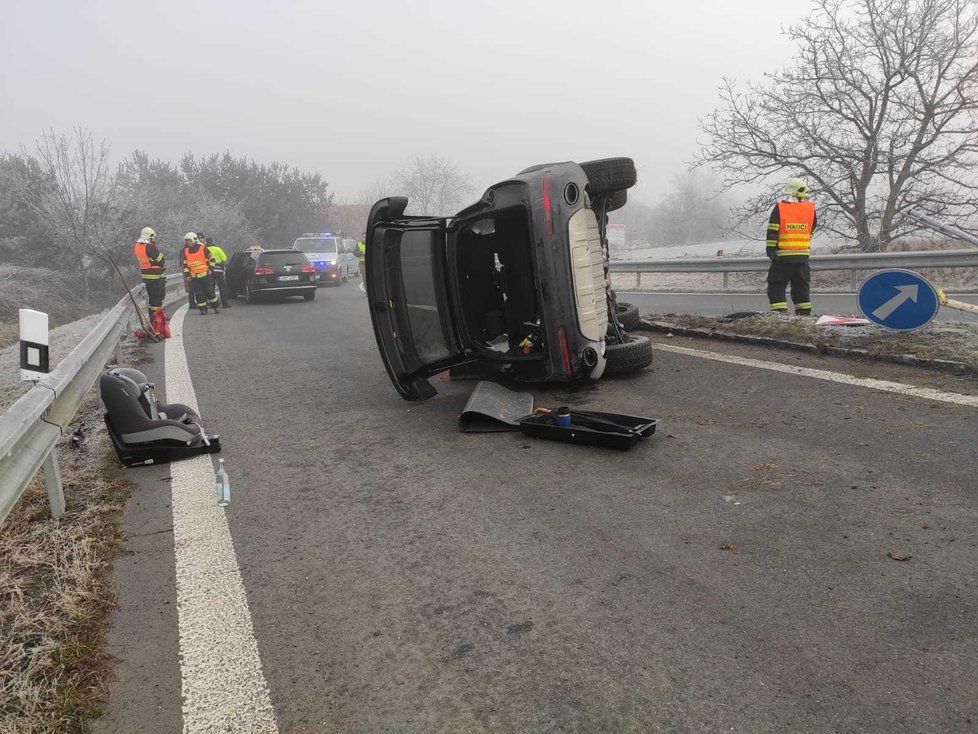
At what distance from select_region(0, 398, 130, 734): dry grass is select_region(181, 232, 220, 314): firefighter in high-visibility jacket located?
36.8ft

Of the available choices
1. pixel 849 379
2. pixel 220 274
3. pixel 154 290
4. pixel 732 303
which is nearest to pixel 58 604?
pixel 849 379

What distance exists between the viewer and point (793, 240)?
846 cm

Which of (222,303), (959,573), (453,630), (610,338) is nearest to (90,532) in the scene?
(453,630)

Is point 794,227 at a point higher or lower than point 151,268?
lower

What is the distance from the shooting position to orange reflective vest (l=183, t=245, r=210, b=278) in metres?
14.3

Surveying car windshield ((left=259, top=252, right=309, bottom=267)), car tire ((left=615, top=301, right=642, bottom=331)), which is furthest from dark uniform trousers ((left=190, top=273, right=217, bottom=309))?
car tire ((left=615, top=301, right=642, bottom=331))

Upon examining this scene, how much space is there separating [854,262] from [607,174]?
28.2 feet

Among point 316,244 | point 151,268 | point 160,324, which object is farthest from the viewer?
point 316,244

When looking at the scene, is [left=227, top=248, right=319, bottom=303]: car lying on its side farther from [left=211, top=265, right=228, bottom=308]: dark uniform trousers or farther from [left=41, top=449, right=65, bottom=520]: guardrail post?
[left=41, top=449, right=65, bottom=520]: guardrail post

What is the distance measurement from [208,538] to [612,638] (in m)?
1.86

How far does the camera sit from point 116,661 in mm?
2268

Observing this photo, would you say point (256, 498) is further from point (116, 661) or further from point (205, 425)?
point (205, 425)

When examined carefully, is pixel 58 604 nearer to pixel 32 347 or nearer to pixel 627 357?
pixel 32 347

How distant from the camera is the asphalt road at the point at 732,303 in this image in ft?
33.4
